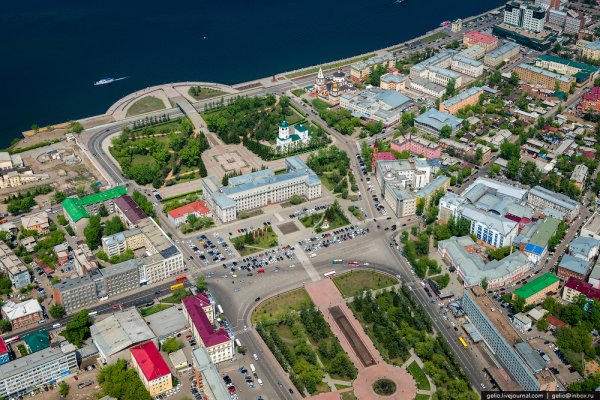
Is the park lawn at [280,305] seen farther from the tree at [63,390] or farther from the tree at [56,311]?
the tree at [56,311]

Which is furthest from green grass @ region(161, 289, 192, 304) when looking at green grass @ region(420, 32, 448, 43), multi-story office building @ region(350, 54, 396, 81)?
green grass @ region(420, 32, 448, 43)

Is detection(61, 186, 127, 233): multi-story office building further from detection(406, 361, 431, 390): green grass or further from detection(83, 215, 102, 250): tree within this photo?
detection(406, 361, 431, 390): green grass

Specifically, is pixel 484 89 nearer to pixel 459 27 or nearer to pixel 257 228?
pixel 459 27

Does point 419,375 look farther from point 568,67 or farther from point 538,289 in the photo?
point 568,67

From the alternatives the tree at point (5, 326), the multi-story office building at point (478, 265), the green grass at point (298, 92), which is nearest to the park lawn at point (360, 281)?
the multi-story office building at point (478, 265)

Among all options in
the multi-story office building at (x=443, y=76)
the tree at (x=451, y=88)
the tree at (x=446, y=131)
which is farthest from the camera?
the multi-story office building at (x=443, y=76)
